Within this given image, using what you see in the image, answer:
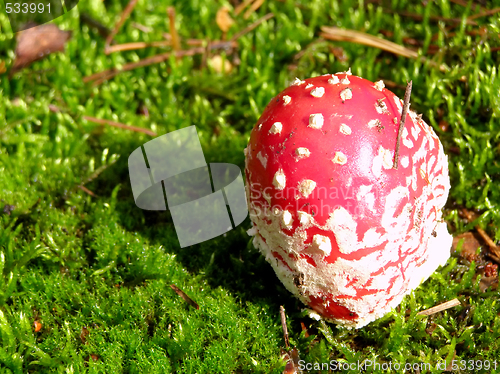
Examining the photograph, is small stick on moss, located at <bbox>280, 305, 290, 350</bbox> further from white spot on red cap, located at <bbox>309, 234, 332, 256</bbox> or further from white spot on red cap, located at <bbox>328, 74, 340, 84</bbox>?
white spot on red cap, located at <bbox>328, 74, 340, 84</bbox>

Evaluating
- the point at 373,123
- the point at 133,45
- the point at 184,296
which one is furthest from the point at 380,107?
the point at 133,45

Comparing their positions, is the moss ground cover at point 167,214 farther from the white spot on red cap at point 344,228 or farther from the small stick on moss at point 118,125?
the white spot on red cap at point 344,228

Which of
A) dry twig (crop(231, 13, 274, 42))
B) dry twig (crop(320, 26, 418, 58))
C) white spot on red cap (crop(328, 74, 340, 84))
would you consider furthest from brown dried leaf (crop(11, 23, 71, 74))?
white spot on red cap (crop(328, 74, 340, 84))

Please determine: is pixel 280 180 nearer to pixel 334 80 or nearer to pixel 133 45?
pixel 334 80

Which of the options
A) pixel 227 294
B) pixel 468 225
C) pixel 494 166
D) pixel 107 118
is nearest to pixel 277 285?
pixel 227 294

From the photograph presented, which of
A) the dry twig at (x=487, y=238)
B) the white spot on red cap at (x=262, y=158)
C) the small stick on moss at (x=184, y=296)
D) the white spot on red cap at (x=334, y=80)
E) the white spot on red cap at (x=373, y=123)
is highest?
the white spot on red cap at (x=334, y=80)

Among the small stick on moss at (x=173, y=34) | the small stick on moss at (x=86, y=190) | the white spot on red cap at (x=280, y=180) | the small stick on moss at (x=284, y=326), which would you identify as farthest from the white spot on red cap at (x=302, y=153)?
the small stick on moss at (x=173, y=34)

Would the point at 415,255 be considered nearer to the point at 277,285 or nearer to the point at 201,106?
the point at 277,285
